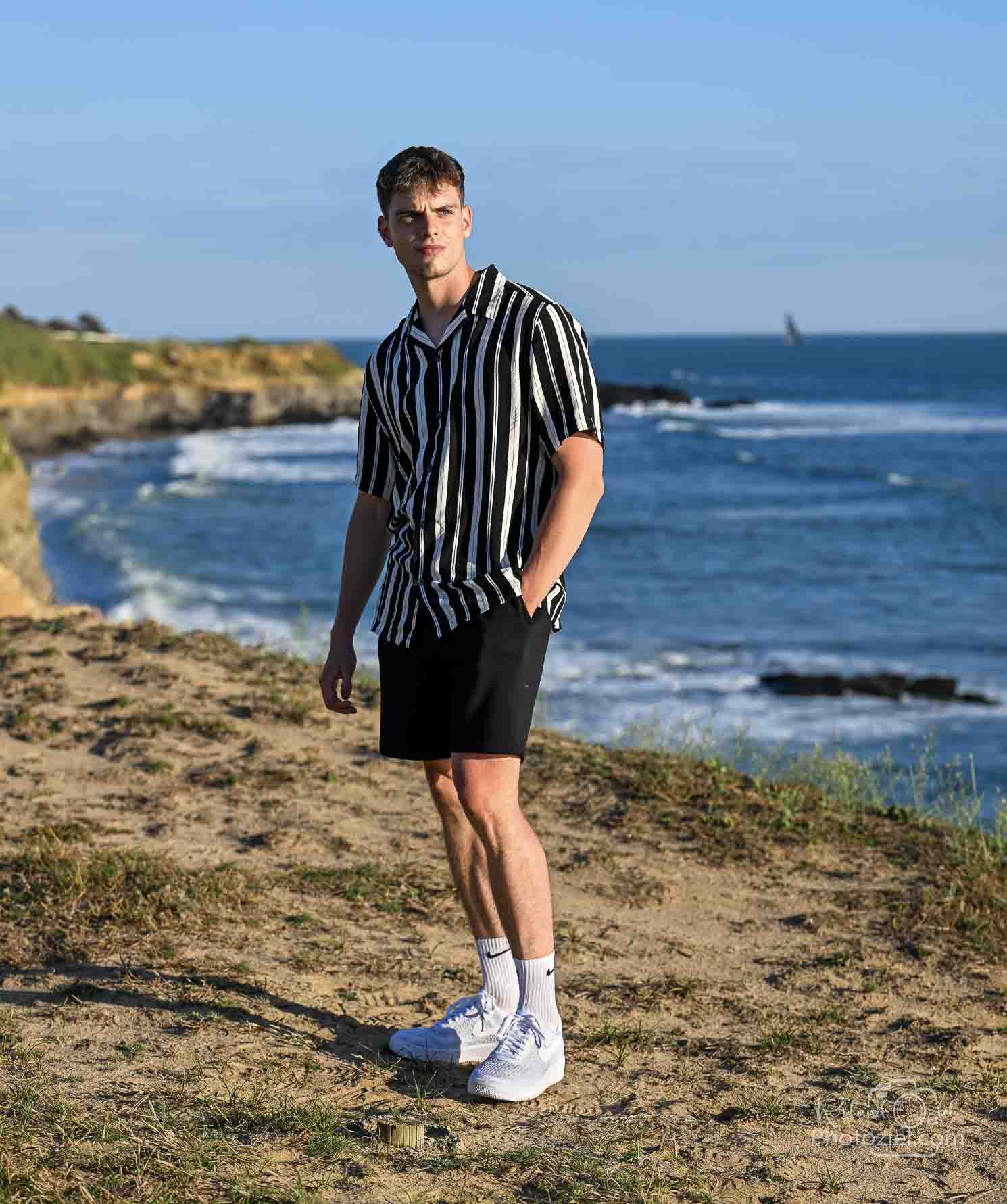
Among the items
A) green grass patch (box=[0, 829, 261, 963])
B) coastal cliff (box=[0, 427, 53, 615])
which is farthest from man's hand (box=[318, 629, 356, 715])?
coastal cliff (box=[0, 427, 53, 615])

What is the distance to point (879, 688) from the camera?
19531 mm

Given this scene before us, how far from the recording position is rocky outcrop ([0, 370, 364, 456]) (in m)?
59.5

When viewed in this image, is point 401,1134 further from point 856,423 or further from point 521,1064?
point 856,423

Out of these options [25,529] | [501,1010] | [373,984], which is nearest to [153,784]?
[373,984]

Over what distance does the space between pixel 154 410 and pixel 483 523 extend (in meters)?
67.3

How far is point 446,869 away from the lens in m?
5.75

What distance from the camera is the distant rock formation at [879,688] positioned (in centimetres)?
1920

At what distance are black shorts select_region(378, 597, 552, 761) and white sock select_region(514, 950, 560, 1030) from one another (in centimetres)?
61

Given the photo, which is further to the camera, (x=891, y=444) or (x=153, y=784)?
(x=891, y=444)

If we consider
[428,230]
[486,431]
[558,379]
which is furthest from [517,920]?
[428,230]

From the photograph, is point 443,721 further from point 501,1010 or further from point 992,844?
point 992,844

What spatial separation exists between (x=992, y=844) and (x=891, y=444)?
6122cm

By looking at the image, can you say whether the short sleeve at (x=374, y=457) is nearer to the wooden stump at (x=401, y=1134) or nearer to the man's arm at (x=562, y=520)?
the man's arm at (x=562, y=520)

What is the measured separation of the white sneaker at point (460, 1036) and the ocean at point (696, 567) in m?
4.19
